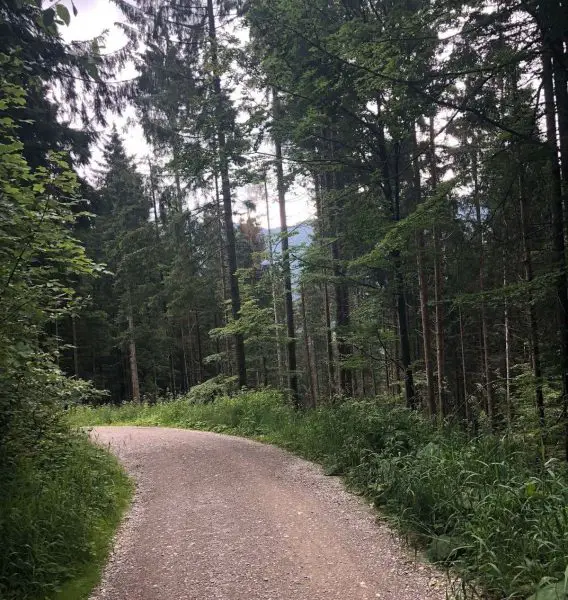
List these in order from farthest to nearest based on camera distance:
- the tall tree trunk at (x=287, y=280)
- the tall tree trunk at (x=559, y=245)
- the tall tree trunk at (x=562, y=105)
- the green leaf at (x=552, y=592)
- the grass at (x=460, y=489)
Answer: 1. the tall tree trunk at (x=287, y=280)
2. the tall tree trunk at (x=559, y=245)
3. the tall tree trunk at (x=562, y=105)
4. the grass at (x=460, y=489)
5. the green leaf at (x=552, y=592)

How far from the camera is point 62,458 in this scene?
5.65 metres

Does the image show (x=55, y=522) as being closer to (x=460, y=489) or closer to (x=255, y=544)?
(x=255, y=544)

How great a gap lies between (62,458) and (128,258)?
14.3 m

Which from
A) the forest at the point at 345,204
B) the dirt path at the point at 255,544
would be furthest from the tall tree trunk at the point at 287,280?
the dirt path at the point at 255,544

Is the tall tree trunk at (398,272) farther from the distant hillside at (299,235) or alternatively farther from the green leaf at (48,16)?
the green leaf at (48,16)

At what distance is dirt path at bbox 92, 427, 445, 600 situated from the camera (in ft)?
11.7

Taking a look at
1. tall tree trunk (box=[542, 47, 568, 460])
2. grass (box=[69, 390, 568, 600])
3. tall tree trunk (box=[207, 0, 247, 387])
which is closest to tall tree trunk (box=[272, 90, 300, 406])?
tall tree trunk (box=[207, 0, 247, 387])

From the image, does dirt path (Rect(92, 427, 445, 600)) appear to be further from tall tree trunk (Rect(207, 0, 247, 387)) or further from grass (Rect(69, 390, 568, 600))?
tall tree trunk (Rect(207, 0, 247, 387))

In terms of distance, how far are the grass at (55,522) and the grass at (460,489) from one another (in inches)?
122

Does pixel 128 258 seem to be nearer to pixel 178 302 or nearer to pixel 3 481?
pixel 178 302

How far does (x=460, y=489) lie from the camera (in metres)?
4.32

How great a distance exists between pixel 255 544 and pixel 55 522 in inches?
76.0

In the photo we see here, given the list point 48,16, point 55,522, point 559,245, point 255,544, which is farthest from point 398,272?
point 48,16

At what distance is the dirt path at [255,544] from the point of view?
3.58 meters
